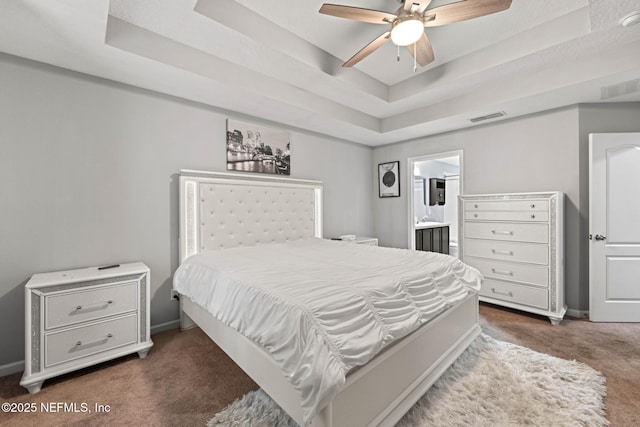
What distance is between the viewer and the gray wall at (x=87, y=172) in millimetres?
2070

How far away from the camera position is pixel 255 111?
128 inches

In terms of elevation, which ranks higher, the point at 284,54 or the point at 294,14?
the point at 294,14

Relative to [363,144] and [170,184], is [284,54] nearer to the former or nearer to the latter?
[170,184]

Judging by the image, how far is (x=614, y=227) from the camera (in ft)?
9.39

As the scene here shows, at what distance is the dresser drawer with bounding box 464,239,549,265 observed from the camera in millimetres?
2932

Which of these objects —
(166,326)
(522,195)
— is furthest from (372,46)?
(166,326)

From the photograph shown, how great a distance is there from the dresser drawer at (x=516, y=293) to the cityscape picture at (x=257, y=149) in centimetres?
300

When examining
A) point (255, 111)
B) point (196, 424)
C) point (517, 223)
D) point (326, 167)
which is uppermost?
point (255, 111)

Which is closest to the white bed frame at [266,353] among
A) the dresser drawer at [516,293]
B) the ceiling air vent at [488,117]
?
the dresser drawer at [516,293]

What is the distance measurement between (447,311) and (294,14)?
103 inches

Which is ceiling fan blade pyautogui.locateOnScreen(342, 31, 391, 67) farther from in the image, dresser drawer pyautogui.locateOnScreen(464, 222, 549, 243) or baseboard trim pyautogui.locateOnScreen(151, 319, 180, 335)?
baseboard trim pyautogui.locateOnScreen(151, 319, 180, 335)

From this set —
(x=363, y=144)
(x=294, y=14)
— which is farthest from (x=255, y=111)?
(x=363, y=144)

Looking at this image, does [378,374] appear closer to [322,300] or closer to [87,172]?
[322,300]

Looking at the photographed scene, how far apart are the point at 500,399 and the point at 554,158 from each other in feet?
9.49
